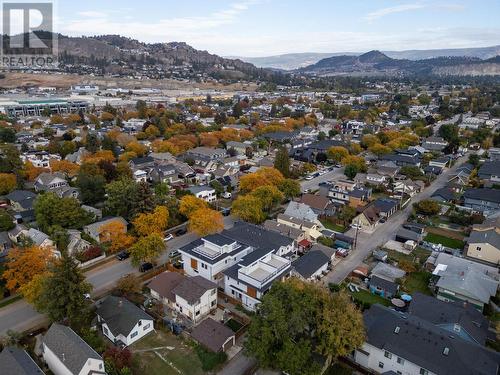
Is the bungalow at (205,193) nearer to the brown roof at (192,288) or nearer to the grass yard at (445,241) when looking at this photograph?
the brown roof at (192,288)

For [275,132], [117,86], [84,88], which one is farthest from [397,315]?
[117,86]

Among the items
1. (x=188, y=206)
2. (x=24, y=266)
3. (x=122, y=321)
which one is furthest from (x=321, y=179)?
(x=24, y=266)

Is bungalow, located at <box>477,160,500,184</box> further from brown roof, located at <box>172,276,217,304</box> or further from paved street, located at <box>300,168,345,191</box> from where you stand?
brown roof, located at <box>172,276,217,304</box>

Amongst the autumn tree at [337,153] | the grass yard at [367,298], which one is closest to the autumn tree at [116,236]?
the grass yard at [367,298]

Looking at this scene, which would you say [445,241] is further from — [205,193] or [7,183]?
[7,183]

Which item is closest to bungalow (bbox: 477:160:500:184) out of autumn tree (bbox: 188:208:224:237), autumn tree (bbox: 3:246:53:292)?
autumn tree (bbox: 188:208:224:237)

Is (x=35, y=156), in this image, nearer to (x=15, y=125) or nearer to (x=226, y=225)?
(x=15, y=125)

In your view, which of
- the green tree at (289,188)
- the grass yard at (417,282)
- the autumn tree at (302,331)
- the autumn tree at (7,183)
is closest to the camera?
the autumn tree at (302,331)
